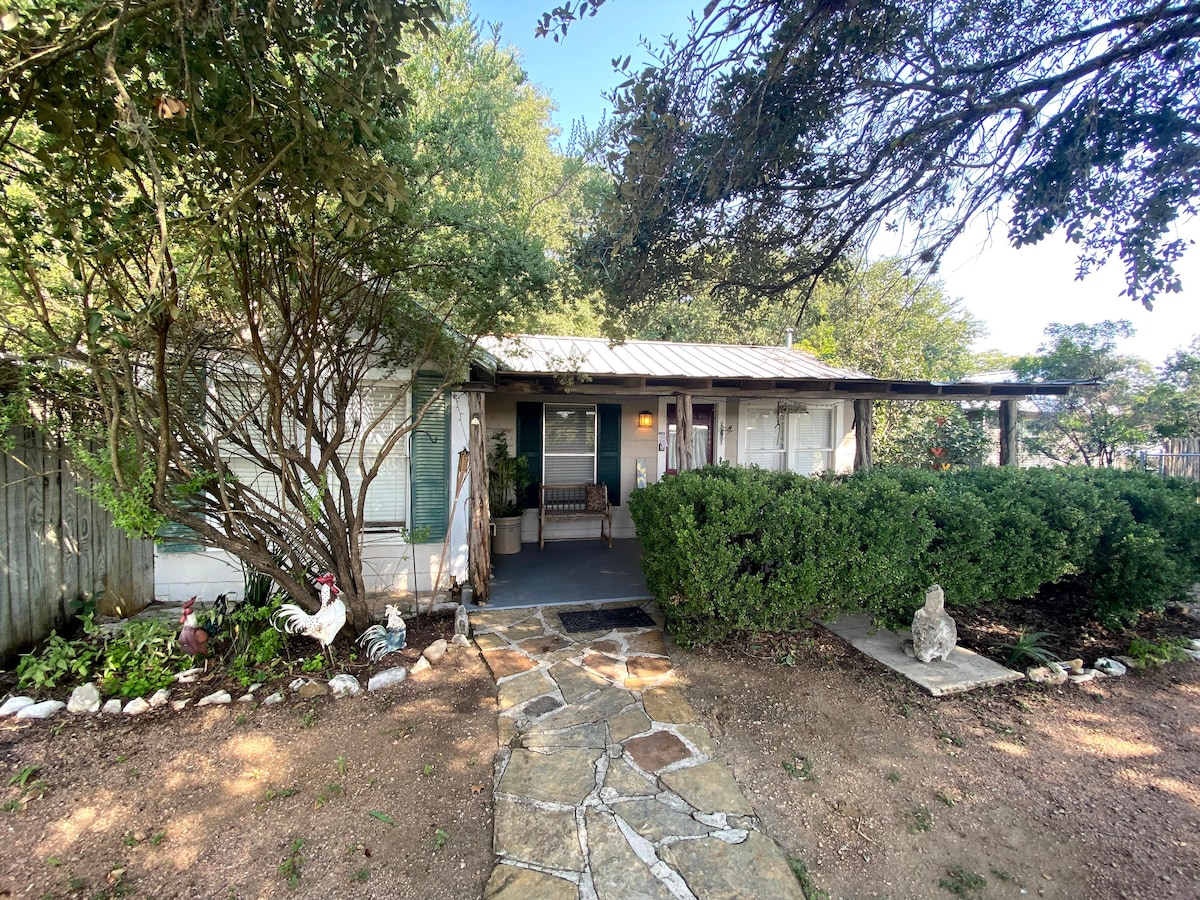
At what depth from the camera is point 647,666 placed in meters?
3.84

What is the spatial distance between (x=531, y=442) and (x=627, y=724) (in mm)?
5296

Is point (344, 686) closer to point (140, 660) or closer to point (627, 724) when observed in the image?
point (140, 660)

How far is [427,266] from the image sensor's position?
3.79 metres

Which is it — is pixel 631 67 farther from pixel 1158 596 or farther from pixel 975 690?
pixel 1158 596

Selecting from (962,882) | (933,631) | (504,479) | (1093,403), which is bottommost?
(962,882)

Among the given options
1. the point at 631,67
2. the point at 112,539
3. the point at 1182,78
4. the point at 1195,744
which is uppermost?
the point at 631,67

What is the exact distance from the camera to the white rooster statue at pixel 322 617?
3602mm

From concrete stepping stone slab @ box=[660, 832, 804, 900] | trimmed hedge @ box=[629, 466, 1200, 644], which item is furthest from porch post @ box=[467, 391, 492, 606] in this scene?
concrete stepping stone slab @ box=[660, 832, 804, 900]

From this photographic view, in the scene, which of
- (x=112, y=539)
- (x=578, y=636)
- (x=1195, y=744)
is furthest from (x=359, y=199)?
(x=1195, y=744)

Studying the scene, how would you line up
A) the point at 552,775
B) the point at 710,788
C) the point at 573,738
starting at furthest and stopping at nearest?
the point at 573,738
the point at 552,775
the point at 710,788

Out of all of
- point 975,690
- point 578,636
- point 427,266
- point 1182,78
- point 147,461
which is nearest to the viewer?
point 1182,78

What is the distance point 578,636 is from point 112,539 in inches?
162

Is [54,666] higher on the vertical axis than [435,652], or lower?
higher

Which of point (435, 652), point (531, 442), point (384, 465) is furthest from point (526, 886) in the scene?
point (531, 442)
